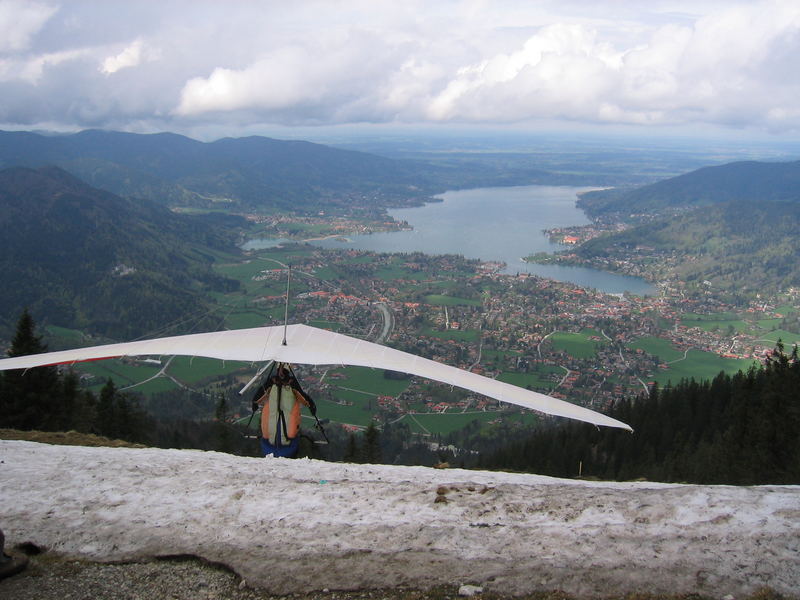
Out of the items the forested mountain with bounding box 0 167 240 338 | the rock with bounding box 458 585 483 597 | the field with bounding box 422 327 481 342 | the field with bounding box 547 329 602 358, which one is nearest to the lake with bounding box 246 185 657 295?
the forested mountain with bounding box 0 167 240 338

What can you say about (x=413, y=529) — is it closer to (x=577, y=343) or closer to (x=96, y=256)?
(x=577, y=343)

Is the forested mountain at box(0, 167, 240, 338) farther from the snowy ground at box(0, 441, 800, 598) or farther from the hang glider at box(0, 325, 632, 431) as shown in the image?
the snowy ground at box(0, 441, 800, 598)

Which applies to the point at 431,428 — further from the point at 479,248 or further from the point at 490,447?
the point at 479,248

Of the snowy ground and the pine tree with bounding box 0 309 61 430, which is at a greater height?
the snowy ground

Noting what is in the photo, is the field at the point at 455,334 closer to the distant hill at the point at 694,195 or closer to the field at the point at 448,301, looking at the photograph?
the field at the point at 448,301

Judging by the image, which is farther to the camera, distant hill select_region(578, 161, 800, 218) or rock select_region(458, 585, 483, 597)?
distant hill select_region(578, 161, 800, 218)
